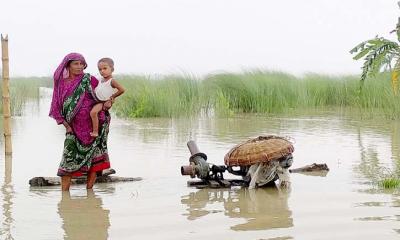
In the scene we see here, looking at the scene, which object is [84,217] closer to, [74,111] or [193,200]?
[193,200]

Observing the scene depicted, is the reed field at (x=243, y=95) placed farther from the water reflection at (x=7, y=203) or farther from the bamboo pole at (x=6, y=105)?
the water reflection at (x=7, y=203)

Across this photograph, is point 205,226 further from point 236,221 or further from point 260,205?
point 260,205

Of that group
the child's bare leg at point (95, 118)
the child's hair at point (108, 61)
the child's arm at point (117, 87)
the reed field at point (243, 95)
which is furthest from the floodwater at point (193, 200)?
the reed field at point (243, 95)

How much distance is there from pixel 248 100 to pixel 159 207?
463 inches

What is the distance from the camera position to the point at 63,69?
693cm

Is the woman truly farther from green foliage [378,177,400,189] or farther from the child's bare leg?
green foliage [378,177,400,189]

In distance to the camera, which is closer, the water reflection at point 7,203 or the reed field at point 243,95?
the water reflection at point 7,203

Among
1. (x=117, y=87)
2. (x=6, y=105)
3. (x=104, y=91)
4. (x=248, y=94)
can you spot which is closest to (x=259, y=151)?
(x=117, y=87)

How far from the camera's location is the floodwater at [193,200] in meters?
5.21

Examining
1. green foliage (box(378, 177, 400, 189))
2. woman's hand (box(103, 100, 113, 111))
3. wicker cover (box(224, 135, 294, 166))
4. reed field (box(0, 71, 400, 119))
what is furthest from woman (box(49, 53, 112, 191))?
reed field (box(0, 71, 400, 119))

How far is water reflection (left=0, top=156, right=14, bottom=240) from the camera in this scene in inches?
205

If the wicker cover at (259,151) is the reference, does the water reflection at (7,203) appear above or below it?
below

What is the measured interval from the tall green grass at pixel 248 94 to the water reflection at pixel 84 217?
9.51 metres

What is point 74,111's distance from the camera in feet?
22.6
